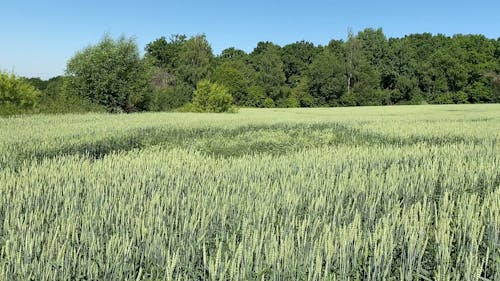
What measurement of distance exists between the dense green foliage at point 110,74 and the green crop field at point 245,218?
108 feet

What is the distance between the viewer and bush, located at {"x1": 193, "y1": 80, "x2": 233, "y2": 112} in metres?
44.1

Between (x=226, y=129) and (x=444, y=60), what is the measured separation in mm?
66944

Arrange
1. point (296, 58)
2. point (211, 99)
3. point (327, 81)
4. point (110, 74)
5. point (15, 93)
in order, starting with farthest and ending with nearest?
1. point (296, 58)
2. point (327, 81)
3. point (211, 99)
4. point (110, 74)
5. point (15, 93)

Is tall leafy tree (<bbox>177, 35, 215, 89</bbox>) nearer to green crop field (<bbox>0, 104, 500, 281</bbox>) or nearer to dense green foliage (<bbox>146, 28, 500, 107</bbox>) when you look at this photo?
dense green foliage (<bbox>146, 28, 500, 107</bbox>)

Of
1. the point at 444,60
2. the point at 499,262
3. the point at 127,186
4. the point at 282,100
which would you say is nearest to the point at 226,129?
the point at 127,186

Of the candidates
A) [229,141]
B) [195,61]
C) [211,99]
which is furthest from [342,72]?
[229,141]

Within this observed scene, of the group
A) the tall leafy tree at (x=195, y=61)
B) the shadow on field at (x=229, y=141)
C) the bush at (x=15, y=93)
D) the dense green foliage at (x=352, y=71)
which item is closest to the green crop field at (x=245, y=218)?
the shadow on field at (x=229, y=141)

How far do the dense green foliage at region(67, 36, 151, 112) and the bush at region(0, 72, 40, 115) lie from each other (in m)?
5.60

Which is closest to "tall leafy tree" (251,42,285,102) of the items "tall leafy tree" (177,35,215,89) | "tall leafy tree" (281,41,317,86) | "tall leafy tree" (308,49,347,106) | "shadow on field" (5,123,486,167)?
"tall leafy tree" (281,41,317,86)

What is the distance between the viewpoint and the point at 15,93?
117 ft

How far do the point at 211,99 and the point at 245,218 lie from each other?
135 feet

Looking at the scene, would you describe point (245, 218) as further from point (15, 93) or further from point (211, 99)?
point (211, 99)

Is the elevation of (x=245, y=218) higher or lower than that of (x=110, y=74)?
lower

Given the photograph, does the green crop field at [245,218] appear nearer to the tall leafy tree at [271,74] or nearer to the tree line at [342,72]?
the tree line at [342,72]
